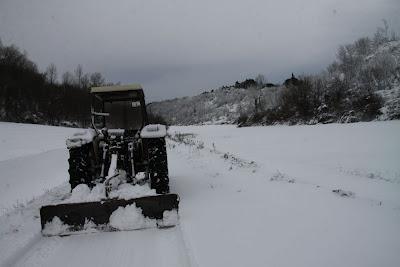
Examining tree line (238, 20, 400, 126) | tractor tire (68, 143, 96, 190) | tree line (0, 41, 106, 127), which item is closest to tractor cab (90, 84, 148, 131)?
tractor tire (68, 143, 96, 190)

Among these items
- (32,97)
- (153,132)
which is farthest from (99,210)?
(32,97)

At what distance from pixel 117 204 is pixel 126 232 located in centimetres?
39

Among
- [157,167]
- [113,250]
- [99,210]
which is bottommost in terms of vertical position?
[113,250]

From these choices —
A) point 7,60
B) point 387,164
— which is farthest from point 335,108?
point 7,60

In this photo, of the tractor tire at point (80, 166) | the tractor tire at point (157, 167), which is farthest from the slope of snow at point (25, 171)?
the tractor tire at point (157, 167)

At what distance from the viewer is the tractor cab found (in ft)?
23.2

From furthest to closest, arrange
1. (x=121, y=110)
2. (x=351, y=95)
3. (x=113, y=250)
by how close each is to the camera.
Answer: (x=351, y=95) → (x=121, y=110) → (x=113, y=250)

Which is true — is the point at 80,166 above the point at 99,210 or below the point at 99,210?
above

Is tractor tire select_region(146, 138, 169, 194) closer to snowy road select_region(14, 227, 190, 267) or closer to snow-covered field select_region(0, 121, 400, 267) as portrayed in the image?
snow-covered field select_region(0, 121, 400, 267)

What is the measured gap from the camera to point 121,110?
7.29 metres

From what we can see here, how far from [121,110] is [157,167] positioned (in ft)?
6.62

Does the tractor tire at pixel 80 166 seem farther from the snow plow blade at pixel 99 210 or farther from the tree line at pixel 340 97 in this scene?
the tree line at pixel 340 97

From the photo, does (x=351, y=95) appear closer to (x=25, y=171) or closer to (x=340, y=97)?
(x=340, y=97)

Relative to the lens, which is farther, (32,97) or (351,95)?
(32,97)
